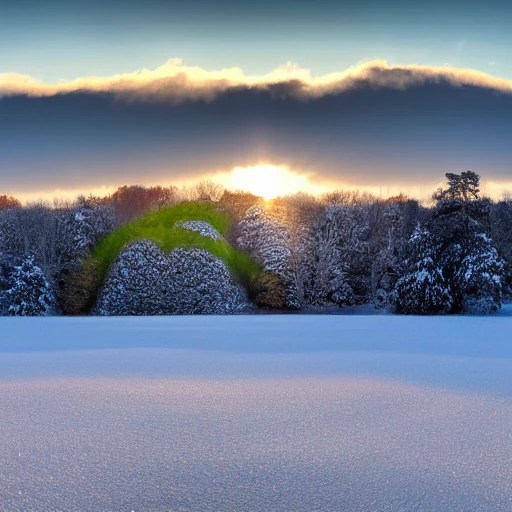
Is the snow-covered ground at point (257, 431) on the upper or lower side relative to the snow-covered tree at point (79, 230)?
lower

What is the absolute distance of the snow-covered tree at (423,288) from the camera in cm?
1838

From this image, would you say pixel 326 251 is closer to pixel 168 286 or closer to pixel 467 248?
pixel 467 248

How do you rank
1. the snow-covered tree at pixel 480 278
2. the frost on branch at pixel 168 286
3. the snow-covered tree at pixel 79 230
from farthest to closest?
the snow-covered tree at pixel 79 230 < the frost on branch at pixel 168 286 < the snow-covered tree at pixel 480 278

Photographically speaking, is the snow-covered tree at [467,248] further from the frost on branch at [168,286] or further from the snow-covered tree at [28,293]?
the snow-covered tree at [28,293]

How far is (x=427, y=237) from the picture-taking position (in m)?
19.2

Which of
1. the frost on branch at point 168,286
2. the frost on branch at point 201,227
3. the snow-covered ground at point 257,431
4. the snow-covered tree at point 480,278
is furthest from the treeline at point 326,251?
the snow-covered ground at point 257,431

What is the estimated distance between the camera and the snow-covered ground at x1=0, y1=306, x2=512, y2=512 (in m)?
2.78

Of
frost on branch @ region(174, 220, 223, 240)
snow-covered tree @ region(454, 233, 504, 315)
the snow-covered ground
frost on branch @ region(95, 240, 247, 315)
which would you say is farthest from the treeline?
the snow-covered ground

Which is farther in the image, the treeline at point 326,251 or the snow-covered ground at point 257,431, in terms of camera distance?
the treeline at point 326,251

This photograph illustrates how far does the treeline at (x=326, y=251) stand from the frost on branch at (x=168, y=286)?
1.28 ft

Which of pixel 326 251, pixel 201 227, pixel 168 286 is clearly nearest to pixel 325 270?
pixel 326 251

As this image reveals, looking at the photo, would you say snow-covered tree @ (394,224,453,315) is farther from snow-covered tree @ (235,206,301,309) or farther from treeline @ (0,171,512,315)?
snow-covered tree @ (235,206,301,309)

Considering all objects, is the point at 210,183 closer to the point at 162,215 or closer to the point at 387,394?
the point at 162,215

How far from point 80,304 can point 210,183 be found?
39.7ft
